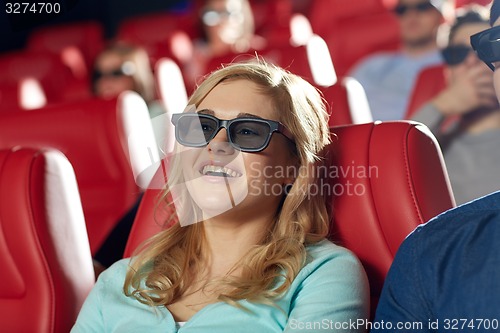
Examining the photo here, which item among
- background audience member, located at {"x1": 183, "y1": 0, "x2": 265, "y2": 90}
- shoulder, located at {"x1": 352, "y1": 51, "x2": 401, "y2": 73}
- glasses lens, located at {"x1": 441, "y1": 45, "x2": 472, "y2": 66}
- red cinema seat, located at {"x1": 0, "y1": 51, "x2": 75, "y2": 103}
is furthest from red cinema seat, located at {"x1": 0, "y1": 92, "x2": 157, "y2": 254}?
red cinema seat, located at {"x1": 0, "y1": 51, "x2": 75, "y2": 103}

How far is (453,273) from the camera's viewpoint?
1000 mm

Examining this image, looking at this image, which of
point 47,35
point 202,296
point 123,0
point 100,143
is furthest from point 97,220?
point 123,0

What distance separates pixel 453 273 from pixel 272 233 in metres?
0.40

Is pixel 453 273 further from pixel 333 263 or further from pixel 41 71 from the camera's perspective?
pixel 41 71

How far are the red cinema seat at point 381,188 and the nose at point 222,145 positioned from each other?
0.57 feet

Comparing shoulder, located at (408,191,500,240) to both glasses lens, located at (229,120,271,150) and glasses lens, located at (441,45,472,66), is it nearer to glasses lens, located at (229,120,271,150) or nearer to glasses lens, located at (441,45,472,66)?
glasses lens, located at (229,120,271,150)

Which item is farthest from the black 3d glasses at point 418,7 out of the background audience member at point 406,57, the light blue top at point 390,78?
the light blue top at point 390,78

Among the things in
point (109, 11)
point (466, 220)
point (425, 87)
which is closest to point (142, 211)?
point (466, 220)

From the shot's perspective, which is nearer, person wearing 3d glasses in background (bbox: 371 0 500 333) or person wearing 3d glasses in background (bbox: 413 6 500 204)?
person wearing 3d glasses in background (bbox: 371 0 500 333)

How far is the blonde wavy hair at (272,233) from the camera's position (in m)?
1.27

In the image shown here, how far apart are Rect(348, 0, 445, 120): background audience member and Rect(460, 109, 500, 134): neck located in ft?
2.60

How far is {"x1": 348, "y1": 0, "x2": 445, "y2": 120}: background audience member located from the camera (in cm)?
261

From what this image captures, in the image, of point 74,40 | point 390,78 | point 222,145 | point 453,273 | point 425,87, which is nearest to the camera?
point 453,273

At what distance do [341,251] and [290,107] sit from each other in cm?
25
